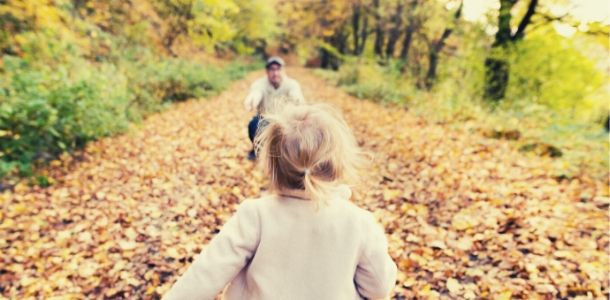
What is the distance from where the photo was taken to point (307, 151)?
1430mm

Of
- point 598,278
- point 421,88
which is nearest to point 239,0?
point 421,88

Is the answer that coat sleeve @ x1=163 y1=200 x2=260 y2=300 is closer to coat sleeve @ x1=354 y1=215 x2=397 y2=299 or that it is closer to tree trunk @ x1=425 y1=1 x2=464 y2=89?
coat sleeve @ x1=354 y1=215 x2=397 y2=299

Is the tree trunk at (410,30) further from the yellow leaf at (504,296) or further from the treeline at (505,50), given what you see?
the yellow leaf at (504,296)

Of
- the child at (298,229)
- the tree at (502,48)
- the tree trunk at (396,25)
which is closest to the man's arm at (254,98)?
the child at (298,229)

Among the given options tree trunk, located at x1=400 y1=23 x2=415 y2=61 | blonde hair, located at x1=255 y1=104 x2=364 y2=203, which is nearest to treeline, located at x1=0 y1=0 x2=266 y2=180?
blonde hair, located at x1=255 y1=104 x2=364 y2=203

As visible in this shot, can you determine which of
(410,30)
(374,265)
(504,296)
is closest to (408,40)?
(410,30)

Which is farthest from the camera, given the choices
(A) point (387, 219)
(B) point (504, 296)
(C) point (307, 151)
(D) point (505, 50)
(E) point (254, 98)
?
(D) point (505, 50)

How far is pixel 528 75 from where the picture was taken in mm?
9305

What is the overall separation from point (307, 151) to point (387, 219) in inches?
131

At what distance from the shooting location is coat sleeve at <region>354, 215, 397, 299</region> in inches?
61.6

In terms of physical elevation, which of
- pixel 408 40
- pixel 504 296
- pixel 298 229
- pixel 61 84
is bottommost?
pixel 504 296

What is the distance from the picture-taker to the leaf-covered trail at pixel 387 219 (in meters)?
3.36

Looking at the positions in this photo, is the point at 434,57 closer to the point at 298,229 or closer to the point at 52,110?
the point at 52,110

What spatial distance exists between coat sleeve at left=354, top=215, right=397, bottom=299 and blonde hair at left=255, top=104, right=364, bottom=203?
28 centimetres
